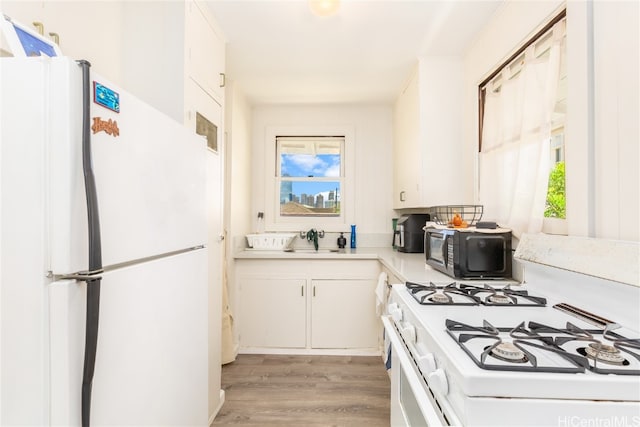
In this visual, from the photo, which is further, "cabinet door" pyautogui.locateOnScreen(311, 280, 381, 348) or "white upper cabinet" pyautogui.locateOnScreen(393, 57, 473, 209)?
"cabinet door" pyautogui.locateOnScreen(311, 280, 381, 348)

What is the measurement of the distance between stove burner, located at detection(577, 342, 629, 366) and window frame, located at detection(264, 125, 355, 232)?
2676 millimetres

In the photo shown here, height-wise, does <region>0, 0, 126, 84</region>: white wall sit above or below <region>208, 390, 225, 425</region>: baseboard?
above

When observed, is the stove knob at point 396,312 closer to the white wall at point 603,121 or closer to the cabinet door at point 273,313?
the white wall at point 603,121

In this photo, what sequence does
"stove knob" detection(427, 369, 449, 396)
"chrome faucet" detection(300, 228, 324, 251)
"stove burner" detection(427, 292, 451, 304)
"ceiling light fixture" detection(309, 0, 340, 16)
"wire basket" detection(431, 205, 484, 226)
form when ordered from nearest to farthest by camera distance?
"stove knob" detection(427, 369, 449, 396), "stove burner" detection(427, 292, 451, 304), "ceiling light fixture" detection(309, 0, 340, 16), "wire basket" detection(431, 205, 484, 226), "chrome faucet" detection(300, 228, 324, 251)

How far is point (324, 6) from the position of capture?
4.98 ft

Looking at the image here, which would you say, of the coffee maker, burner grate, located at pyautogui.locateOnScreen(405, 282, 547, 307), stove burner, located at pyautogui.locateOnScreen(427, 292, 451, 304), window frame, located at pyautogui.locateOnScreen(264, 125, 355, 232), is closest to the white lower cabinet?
the coffee maker

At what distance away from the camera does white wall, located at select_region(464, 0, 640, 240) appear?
3.21 feet

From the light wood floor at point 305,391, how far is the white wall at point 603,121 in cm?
156

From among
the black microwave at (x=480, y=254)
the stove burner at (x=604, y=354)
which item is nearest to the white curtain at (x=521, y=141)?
the black microwave at (x=480, y=254)

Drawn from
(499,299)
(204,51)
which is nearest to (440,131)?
(499,299)

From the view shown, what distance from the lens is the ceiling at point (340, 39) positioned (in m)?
1.78

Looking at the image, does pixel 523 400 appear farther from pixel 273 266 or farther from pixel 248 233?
pixel 248 233

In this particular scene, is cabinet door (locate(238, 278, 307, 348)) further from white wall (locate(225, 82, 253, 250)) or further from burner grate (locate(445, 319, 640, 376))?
burner grate (locate(445, 319, 640, 376))

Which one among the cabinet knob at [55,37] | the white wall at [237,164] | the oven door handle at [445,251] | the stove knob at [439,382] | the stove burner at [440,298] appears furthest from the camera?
the white wall at [237,164]
